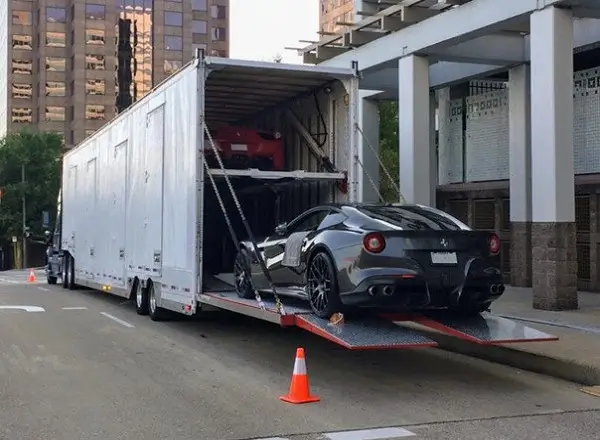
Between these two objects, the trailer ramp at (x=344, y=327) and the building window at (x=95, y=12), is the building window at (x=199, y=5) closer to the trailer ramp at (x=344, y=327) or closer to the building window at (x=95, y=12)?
the building window at (x=95, y=12)

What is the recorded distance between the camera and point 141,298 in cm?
1334

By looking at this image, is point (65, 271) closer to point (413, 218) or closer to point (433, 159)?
point (433, 159)

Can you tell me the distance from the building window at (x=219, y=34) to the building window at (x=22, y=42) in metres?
23.3

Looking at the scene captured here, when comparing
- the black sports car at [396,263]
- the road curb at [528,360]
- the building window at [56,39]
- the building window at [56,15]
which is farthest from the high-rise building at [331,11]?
the black sports car at [396,263]

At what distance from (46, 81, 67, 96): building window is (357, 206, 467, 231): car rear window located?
90759 mm

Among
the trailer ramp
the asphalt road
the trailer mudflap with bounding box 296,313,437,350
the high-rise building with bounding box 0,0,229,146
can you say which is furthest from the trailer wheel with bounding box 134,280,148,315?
the high-rise building with bounding box 0,0,229,146

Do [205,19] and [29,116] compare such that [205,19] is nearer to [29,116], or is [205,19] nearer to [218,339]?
[29,116]

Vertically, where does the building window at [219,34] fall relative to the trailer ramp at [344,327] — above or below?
above

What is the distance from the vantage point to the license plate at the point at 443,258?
305 inches

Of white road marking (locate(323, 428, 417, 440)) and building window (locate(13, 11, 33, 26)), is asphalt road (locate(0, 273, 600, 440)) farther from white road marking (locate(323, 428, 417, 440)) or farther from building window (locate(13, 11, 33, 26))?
building window (locate(13, 11, 33, 26))

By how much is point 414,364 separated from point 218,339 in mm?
3157

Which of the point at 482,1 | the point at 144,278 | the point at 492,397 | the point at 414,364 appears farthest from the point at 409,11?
the point at 492,397

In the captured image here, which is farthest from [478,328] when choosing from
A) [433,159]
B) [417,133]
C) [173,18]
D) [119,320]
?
[173,18]

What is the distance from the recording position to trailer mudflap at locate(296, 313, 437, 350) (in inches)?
284
